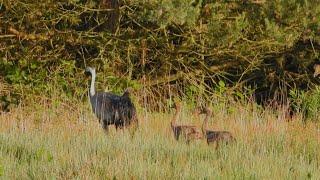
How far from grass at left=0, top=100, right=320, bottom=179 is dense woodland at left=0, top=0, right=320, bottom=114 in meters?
3.08

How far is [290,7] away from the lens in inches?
508

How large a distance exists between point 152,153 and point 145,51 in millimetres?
7513

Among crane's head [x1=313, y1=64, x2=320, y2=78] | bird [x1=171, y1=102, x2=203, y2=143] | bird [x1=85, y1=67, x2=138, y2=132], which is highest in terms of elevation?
crane's head [x1=313, y1=64, x2=320, y2=78]

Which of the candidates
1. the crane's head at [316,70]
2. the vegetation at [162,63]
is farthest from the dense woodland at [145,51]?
the crane's head at [316,70]

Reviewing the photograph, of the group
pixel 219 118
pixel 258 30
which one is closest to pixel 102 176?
pixel 219 118

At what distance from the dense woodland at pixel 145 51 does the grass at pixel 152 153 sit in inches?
121

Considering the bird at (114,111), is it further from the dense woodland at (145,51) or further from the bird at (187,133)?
the dense woodland at (145,51)

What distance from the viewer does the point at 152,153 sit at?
25.9 ft

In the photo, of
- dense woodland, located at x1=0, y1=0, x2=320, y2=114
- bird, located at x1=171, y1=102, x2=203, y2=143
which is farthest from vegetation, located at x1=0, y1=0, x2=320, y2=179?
bird, located at x1=171, y1=102, x2=203, y2=143

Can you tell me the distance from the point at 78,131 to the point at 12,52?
19.9 ft

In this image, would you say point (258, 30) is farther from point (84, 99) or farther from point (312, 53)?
point (84, 99)

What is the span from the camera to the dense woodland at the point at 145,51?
13.8 meters

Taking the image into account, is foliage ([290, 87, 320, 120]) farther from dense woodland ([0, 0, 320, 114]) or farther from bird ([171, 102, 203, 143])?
bird ([171, 102, 203, 143])

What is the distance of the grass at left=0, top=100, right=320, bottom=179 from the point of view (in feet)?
22.2
